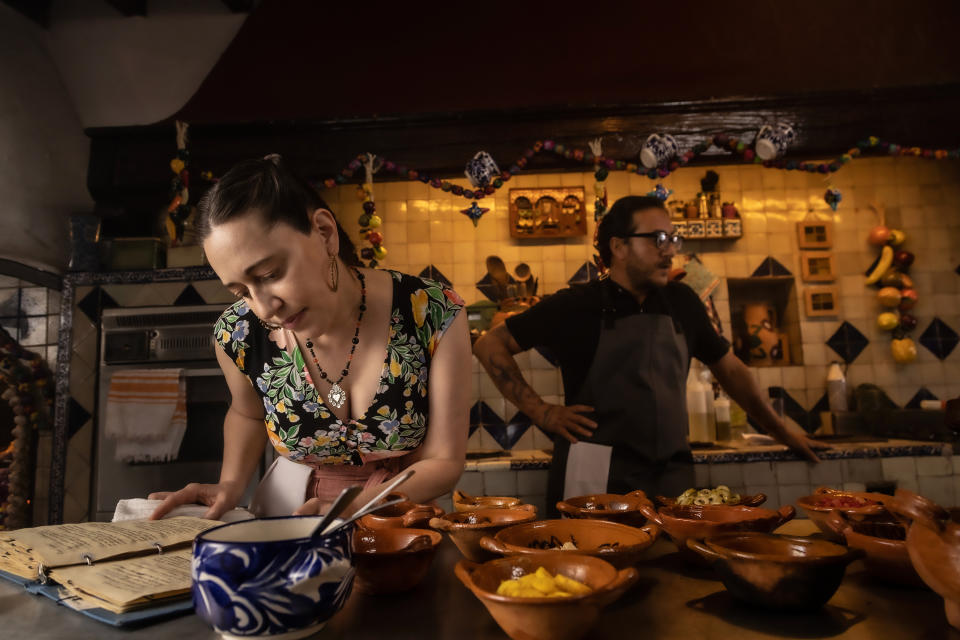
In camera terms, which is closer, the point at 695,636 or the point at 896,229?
the point at 695,636

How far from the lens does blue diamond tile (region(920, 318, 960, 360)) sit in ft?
13.2

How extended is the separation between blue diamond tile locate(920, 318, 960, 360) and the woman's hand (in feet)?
14.7

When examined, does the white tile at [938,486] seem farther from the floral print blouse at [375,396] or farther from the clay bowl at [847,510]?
the floral print blouse at [375,396]

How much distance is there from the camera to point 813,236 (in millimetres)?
4148

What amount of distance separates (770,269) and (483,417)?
2.23 meters

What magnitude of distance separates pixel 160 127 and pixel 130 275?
0.91 metres

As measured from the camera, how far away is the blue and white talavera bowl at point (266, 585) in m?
0.60

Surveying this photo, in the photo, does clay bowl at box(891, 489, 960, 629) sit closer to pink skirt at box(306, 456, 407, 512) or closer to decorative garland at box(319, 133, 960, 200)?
pink skirt at box(306, 456, 407, 512)

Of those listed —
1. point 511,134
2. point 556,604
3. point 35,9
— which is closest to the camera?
point 556,604

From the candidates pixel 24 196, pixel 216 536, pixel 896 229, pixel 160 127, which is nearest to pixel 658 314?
pixel 216 536

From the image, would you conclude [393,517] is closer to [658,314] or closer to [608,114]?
[658,314]

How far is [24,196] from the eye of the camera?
3695mm

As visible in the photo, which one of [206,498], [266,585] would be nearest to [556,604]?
→ [266,585]

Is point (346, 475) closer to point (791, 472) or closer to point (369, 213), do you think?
point (369, 213)
